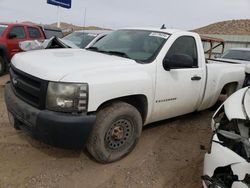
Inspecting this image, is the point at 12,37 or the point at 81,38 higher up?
the point at 81,38

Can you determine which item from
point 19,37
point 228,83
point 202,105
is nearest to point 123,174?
point 202,105

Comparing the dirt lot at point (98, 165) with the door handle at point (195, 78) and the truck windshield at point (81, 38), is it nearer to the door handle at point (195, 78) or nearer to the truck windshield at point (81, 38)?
the door handle at point (195, 78)

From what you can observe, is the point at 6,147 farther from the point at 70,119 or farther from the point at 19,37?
the point at 19,37

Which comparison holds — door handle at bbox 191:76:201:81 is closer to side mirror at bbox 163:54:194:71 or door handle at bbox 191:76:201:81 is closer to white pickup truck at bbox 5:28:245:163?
white pickup truck at bbox 5:28:245:163

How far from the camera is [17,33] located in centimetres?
992

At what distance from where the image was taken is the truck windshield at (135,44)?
411cm

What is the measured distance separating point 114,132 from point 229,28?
114ft

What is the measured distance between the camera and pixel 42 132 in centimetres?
314

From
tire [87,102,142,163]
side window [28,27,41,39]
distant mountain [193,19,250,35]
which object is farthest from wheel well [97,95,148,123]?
distant mountain [193,19,250,35]

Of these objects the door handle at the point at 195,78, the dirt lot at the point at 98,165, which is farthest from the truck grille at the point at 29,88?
the door handle at the point at 195,78

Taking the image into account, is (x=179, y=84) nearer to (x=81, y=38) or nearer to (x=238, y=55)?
(x=238, y=55)

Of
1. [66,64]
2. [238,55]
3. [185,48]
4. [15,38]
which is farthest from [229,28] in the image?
[66,64]

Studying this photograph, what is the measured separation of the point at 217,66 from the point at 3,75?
6.72 metres

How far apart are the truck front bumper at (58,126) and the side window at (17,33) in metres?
7.19
